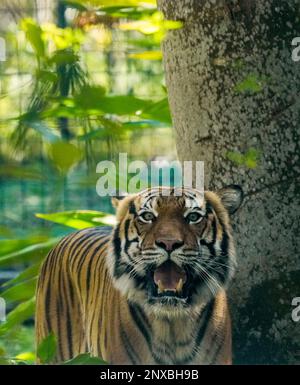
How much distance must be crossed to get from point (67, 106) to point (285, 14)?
1100mm

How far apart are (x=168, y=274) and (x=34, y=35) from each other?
40.5 inches

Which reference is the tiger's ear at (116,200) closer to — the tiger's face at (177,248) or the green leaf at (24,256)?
the tiger's face at (177,248)

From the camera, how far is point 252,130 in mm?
1536

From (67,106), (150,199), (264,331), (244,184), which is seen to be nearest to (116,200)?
(150,199)

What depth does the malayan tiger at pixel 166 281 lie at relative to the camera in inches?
56.8

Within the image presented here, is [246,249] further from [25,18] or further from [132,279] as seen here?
[25,18]

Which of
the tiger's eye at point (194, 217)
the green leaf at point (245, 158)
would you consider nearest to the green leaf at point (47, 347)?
the green leaf at point (245, 158)

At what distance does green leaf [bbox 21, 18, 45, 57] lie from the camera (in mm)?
436

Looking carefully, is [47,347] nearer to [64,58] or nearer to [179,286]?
[64,58]

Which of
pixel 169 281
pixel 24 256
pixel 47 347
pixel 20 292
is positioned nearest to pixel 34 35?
pixel 47 347

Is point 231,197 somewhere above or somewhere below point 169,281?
above

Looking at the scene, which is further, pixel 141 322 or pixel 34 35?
pixel 141 322

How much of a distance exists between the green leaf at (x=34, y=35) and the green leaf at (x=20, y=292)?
3.82 ft

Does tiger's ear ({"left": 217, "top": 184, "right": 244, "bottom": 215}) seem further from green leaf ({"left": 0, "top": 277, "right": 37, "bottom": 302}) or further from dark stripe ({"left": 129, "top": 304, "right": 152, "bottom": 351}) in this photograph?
green leaf ({"left": 0, "top": 277, "right": 37, "bottom": 302})
